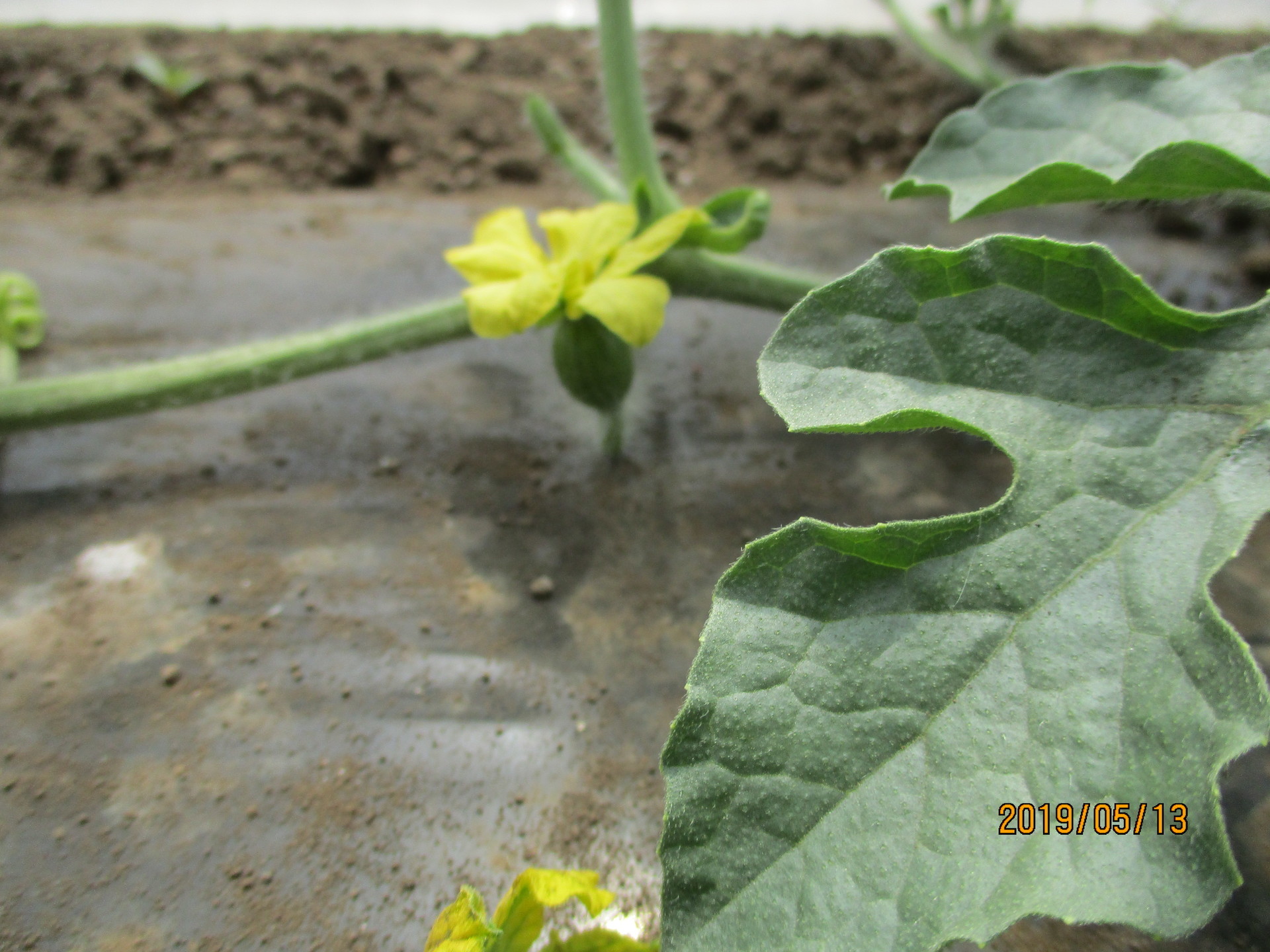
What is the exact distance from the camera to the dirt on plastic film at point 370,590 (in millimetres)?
946

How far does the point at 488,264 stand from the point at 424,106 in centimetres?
121

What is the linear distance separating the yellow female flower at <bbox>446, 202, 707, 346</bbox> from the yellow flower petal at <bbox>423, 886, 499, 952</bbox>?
2.34 feet

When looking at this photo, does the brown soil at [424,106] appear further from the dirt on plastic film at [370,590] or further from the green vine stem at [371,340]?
the green vine stem at [371,340]

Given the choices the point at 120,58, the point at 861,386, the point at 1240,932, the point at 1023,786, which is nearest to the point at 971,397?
the point at 861,386

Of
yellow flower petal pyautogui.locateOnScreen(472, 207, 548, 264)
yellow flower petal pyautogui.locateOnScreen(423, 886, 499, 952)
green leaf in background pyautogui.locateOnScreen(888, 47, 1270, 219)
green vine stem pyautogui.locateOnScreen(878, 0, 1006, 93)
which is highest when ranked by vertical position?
green leaf in background pyautogui.locateOnScreen(888, 47, 1270, 219)

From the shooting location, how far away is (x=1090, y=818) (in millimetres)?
713

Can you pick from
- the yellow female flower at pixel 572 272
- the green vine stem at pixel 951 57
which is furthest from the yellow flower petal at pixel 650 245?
the green vine stem at pixel 951 57

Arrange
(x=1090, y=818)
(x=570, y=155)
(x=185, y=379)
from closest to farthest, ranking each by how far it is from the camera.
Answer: (x=1090, y=818) → (x=185, y=379) → (x=570, y=155)

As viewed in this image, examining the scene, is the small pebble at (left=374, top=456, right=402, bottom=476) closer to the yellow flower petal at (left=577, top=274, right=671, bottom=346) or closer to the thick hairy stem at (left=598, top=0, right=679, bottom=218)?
the yellow flower petal at (left=577, top=274, right=671, bottom=346)

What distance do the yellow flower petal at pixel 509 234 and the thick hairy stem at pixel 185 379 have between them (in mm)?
228

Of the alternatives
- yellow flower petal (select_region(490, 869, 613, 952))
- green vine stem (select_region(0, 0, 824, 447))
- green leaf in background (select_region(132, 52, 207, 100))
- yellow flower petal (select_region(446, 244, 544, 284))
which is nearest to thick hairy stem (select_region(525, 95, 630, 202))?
green vine stem (select_region(0, 0, 824, 447))

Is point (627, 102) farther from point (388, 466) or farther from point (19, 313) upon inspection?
point (19, 313)

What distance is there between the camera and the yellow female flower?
1.22 m

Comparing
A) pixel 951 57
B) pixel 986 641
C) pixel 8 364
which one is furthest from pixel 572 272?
pixel 951 57
